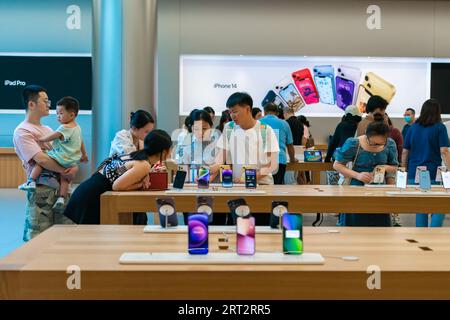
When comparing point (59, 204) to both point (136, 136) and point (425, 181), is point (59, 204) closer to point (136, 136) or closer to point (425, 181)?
point (136, 136)

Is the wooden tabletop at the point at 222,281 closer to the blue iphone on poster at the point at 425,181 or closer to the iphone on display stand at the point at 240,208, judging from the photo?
the iphone on display stand at the point at 240,208

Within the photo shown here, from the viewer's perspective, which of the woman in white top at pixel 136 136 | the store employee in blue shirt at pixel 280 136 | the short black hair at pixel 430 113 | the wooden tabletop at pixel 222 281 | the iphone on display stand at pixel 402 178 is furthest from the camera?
the store employee in blue shirt at pixel 280 136

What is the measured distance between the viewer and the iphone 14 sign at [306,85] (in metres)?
12.2

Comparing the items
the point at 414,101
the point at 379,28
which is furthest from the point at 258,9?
the point at 414,101

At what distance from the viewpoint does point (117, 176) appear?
4.36 metres

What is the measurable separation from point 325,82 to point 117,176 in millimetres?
8395

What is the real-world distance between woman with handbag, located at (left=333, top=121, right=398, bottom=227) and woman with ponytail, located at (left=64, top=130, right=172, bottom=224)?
1.42 meters

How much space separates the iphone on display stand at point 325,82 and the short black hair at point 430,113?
628 centimetres

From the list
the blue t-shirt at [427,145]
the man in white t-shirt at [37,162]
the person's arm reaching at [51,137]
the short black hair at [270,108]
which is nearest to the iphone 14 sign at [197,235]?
the man in white t-shirt at [37,162]

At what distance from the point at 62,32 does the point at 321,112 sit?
5150mm

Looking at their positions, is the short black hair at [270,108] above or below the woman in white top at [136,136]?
above

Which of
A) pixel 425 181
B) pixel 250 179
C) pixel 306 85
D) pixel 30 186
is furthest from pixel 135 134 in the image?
pixel 306 85

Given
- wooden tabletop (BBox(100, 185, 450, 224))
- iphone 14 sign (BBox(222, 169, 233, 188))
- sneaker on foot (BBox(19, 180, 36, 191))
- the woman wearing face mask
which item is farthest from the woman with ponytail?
the woman wearing face mask

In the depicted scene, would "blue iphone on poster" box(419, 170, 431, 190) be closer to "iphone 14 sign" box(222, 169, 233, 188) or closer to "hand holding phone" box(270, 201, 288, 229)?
"iphone 14 sign" box(222, 169, 233, 188)
